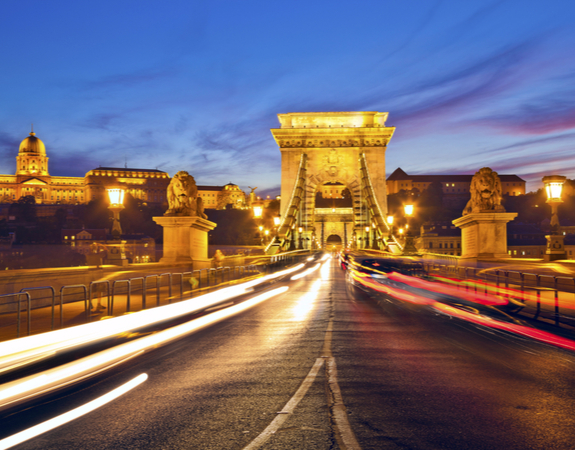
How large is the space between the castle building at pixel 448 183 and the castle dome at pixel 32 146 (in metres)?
141

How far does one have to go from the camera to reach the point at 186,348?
24.2ft

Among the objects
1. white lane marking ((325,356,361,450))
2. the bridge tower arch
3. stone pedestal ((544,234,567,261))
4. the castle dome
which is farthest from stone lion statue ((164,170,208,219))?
the castle dome

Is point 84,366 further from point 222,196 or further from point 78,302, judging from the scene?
point 222,196

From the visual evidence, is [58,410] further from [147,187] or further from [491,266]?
[147,187]

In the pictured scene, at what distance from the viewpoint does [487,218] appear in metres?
17.4

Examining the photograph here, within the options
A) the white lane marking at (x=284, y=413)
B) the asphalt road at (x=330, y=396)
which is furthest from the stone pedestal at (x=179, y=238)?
the white lane marking at (x=284, y=413)

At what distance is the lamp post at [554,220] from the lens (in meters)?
13.9

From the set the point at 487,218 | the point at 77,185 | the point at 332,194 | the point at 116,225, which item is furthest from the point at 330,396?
the point at 77,185

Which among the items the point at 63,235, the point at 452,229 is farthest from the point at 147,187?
the point at 452,229

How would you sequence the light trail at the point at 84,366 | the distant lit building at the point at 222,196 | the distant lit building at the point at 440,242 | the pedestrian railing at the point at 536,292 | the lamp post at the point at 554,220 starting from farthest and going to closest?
the distant lit building at the point at 222,196 → the distant lit building at the point at 440,242 → the lamp post at the point at 554,220 → the pedestrian railing at the point at 536,292 → the light trail at the point at 84,366

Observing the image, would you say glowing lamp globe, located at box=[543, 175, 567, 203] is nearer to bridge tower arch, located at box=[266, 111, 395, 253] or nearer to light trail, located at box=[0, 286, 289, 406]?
light trail, located at box=[0, 286, 289, 406]

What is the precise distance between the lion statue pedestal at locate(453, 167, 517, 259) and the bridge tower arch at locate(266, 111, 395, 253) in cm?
4908

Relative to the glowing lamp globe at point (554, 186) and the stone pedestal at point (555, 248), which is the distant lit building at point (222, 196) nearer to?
the glowing lamp globe at point (554, 186)

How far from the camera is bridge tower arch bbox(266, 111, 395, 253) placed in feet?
227
